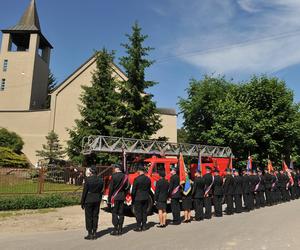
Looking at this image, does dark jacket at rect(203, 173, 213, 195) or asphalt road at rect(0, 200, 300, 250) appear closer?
asphalt road at rect(0, 200, 300, 250)

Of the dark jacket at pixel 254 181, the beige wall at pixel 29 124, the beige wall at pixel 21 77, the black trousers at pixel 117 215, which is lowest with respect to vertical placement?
the black trousers at pixel 117 215

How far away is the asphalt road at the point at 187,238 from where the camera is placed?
7922 millimetres

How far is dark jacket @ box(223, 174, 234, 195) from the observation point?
13.8 metres

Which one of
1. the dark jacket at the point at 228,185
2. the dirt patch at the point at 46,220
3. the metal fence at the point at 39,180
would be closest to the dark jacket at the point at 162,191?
the dirt patch at the point at 46,220

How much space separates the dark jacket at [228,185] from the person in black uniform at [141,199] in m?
4.65

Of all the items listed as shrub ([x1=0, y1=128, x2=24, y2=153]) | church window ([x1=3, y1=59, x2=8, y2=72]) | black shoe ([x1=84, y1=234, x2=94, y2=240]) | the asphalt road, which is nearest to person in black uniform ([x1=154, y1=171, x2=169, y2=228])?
the asphalt road

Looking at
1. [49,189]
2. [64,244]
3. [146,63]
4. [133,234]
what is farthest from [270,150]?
[64,244]

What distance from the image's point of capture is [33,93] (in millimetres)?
38719

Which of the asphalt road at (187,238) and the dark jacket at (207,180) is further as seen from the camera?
the dark jacket at (207,180)

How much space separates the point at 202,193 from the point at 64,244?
236 inches

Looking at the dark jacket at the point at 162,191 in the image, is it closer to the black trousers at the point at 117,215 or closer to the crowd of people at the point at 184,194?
the crowd of people at the point at 184,194

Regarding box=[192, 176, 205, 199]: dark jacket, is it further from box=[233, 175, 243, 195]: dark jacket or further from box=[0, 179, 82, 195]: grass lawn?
box=[0, 179, 82, 195]: grass lawn

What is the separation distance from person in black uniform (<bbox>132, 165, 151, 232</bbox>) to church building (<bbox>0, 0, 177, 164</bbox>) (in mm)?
25201

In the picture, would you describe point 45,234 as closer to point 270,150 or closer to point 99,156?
point 99,156
